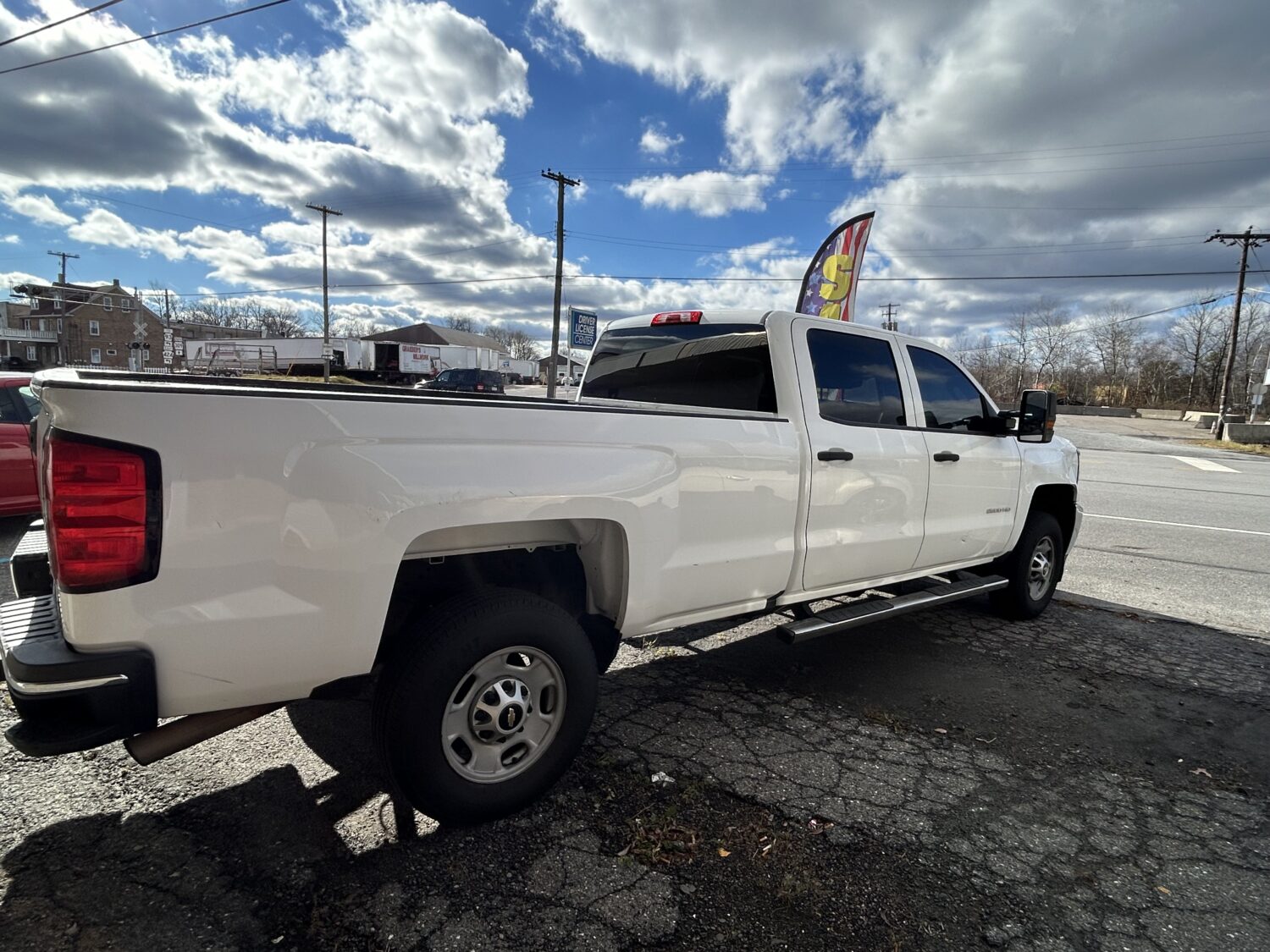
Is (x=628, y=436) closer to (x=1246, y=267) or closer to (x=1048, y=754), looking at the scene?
(x=1048, y=754)

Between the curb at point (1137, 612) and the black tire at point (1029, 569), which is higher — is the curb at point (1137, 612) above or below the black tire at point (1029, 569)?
below

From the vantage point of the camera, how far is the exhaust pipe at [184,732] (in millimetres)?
1999

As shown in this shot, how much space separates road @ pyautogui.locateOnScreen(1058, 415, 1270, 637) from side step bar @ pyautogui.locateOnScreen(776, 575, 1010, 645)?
7.74 feet

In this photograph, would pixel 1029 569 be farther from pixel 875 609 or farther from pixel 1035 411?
pixel 875 609

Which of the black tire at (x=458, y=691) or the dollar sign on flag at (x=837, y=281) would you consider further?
the dollar sign on flag at (x=837, y=281)

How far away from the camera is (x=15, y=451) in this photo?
6.62m

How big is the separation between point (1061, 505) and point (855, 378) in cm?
275

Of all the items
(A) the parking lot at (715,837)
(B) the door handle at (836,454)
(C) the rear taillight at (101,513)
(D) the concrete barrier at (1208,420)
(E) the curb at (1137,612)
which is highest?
(D) the concrete barrier at (1208,420)

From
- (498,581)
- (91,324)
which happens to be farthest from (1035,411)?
(91,324)

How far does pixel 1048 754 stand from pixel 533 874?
2.46 meters

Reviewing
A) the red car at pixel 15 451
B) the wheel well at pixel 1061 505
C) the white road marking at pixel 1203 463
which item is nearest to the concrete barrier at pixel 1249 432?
the white road marking at pixel 1203 463

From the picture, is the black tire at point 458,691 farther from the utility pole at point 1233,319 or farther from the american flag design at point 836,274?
the utility pole at point 1233,319


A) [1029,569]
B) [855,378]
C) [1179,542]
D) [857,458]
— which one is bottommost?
[1179,542]

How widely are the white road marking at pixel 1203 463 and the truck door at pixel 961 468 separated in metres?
18.3
